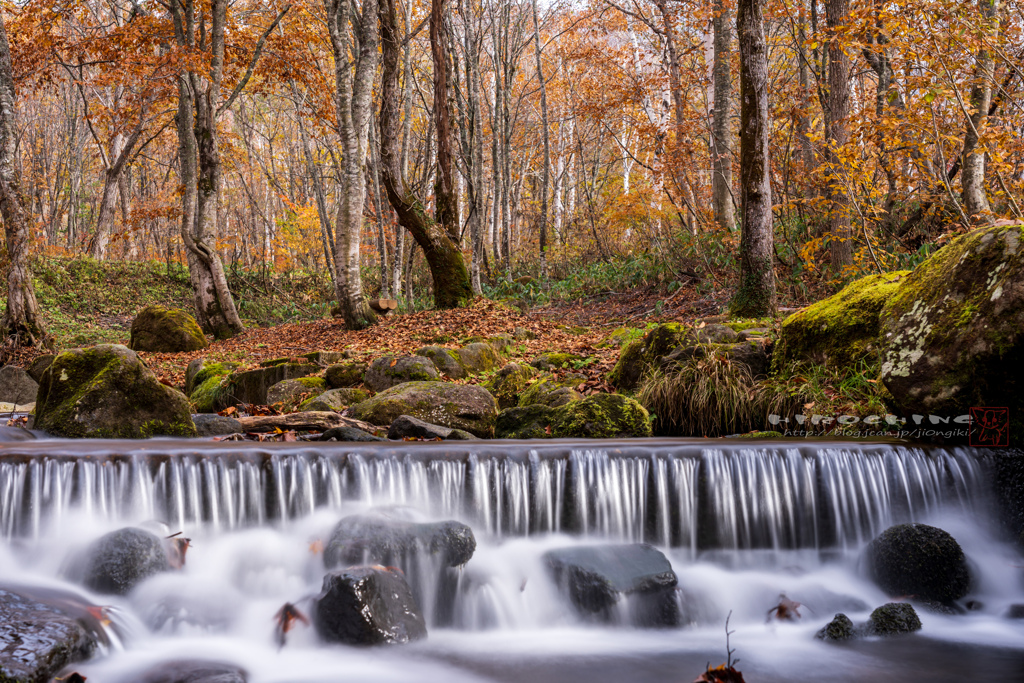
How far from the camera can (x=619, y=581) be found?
4.52 m

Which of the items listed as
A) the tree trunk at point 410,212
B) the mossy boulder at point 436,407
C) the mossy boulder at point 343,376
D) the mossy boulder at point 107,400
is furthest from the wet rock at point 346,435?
the tree trunk at point 410,212

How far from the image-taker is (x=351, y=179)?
1424 cm

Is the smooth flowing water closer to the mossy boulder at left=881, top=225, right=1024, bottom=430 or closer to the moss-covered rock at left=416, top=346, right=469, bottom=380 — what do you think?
the mossy boulder at left=881, top=225, right=1024, bottom=430

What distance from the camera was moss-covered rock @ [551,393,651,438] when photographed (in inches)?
270

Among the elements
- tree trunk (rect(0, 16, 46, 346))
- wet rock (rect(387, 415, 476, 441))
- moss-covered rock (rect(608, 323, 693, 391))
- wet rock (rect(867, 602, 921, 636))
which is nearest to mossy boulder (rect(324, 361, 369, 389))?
wet rock (rect(387, 415, 476, 441))

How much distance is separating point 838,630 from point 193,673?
12.5 feet

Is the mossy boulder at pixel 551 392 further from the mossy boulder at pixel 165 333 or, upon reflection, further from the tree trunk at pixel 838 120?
the mossy boulder at pixel 165 333

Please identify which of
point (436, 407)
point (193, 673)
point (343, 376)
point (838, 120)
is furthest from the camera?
point (838, 120)

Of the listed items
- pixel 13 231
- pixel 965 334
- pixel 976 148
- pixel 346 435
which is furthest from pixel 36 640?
pixel 13 231

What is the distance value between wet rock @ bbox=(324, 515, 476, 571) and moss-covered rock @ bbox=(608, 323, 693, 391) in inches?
168

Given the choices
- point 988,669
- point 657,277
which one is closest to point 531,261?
point 657,277

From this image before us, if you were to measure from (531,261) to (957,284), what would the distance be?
1832 centimetres

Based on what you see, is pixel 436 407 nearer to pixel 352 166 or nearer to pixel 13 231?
pixel 352 166

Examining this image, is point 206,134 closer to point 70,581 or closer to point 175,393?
point 175,393
